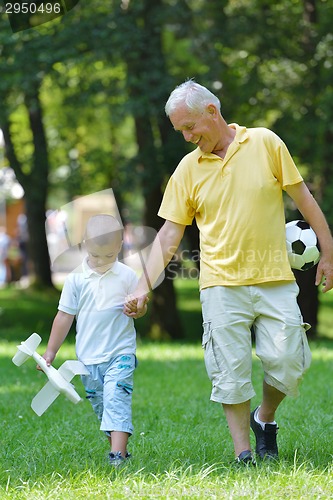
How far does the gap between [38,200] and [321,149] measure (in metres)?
6.96

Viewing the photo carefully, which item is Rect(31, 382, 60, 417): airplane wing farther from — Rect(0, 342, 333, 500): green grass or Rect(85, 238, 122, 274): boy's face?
Rect(85, 238, 122, 274): boy's face

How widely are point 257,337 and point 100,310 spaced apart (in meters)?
0.93

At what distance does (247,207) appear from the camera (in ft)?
16.5

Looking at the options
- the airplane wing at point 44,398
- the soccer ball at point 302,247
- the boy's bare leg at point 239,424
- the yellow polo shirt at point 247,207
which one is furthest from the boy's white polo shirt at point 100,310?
the soccer ball at point 302,247

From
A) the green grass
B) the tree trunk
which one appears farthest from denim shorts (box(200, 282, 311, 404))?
the tree trunk

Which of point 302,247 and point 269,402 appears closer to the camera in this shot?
point 302,247

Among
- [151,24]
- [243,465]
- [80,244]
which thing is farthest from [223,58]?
[243,465]

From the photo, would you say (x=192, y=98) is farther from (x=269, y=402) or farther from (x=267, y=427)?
(x=267, y=427)

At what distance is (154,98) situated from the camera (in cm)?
1448

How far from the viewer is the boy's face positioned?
534cm

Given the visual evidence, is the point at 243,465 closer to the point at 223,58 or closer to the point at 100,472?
the point at 100,472

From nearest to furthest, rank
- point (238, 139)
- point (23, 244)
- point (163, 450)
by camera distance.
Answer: point (238, 139)
point (163, 450)
point (23, 244)

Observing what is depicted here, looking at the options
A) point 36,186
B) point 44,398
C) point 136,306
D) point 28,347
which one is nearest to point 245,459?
point 136,306

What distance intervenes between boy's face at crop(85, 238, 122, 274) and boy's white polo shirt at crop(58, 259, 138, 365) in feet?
0.11
